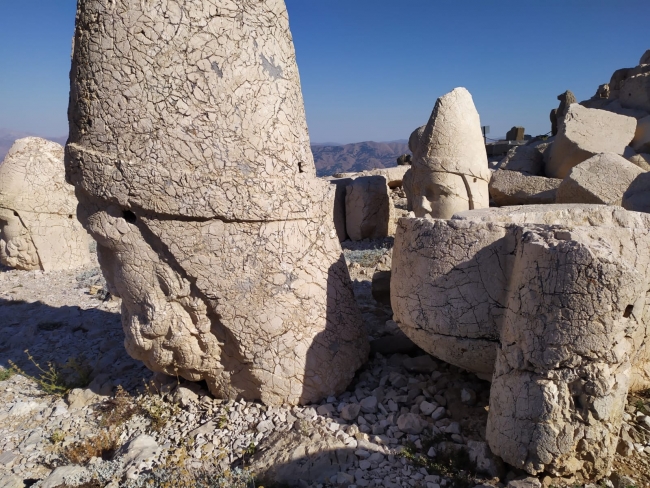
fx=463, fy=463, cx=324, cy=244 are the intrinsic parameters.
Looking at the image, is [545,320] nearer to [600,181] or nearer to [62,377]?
[62,377]

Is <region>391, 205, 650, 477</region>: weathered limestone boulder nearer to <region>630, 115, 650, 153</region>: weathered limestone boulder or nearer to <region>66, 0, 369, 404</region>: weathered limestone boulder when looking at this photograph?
<region>66, 0, 369, 404</region>: weathered limestone boulder

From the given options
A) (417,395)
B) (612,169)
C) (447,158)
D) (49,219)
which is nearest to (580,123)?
(612,169)

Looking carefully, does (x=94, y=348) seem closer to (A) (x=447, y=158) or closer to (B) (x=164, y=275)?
(B) (x=164, y=275)

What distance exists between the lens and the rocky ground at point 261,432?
6.95 ft

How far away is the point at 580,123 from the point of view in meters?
7.07

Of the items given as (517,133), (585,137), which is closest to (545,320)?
(585,137)

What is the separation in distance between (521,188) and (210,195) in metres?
6.05

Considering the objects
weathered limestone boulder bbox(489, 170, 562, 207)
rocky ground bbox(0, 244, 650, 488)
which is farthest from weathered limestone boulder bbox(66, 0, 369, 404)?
weathered limestone boulder bbox(489, 170, 562, 207)

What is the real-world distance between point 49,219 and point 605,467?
6850mm

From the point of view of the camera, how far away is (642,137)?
294 inches

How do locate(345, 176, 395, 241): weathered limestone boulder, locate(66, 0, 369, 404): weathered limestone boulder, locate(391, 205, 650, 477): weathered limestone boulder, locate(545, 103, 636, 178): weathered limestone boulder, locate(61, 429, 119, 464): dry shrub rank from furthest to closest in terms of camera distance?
locate(345, 176, 395, 241): weathered limestone boulder, locate(545, 103, 636, 178): weathered limestone boulder, locate(61, 429, 119, 464): dry shrub, locate(66, 0, 369, 404): weathered limestone boulder, locate(391, 205, 650, 477): weathered limestone boulder

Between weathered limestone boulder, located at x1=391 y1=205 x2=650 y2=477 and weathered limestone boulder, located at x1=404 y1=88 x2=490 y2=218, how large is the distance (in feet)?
9.32

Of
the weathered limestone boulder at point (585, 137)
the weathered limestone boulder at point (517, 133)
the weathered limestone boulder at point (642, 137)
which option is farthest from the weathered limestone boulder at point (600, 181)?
the weathered limestone boulder at point (517, 133)

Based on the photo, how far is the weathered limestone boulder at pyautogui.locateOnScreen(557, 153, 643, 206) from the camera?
5.09 metres
